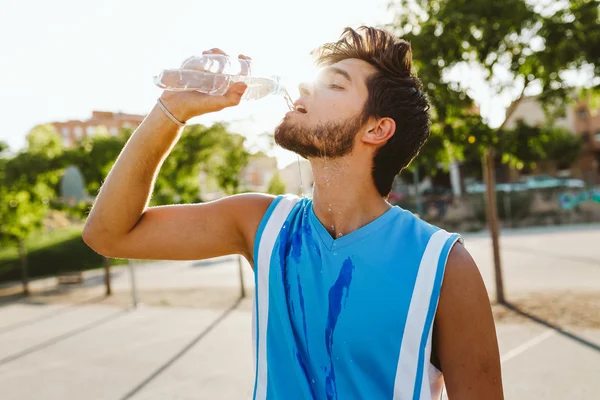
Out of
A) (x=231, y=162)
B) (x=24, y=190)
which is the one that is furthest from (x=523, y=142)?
(x=24, y=190)

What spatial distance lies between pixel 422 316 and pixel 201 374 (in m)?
6.05

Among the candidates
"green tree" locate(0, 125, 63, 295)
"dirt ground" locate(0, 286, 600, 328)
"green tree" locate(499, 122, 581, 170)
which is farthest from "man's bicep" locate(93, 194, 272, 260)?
"green tree" locate(0, 125, 63, 295)

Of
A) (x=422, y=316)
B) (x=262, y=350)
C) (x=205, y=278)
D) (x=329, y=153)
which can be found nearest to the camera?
(x=422, y=316)

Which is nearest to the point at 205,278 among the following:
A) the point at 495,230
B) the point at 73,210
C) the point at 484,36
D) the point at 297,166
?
the point at 73,210

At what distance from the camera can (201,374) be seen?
7082mm

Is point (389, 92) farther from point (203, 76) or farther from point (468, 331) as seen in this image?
point (468, 331)

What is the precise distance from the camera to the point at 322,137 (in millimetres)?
1909

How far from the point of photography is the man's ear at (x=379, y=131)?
194cm

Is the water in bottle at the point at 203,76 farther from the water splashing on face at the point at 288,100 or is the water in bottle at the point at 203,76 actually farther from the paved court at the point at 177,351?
the paved court at the point at 177,351

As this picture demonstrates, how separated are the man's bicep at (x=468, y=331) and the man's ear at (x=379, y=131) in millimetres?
542

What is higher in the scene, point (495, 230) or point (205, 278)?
point (495, 230)

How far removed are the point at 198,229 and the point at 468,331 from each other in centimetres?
104

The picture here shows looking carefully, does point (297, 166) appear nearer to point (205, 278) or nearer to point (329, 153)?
point (329, 153)

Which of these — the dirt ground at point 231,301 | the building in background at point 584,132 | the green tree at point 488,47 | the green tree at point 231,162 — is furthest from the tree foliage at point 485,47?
the building in background at point 584,132
